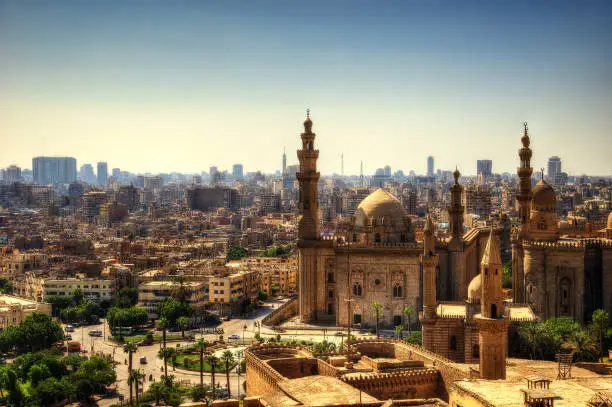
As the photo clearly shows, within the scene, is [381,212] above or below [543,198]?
below

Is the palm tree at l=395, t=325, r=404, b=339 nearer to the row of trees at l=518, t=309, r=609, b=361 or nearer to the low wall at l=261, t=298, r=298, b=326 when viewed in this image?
the row of trees at l=518, t=309, r=609, b=361

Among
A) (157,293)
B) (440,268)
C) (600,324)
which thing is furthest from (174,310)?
(600,324)

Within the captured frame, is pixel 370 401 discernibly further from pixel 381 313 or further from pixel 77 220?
pixel 77 220

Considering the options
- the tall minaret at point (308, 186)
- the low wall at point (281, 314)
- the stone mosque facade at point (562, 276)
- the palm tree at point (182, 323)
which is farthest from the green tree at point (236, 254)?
the stone mosque facade at point (562, 276)

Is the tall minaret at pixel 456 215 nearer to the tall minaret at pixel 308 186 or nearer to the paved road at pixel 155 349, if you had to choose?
the tall minaret at pixel 308 186

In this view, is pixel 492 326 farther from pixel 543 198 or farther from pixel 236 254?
pixel 236 254

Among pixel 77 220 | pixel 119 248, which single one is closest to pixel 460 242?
pixel 119 248
